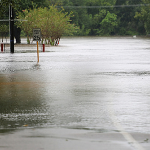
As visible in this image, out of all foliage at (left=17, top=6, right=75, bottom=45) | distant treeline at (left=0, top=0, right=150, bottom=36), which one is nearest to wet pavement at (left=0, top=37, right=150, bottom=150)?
foliage at (left=17, top=6, right=75, bottom=45)

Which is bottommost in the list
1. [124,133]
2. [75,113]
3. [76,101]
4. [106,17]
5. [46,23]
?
[106,17]

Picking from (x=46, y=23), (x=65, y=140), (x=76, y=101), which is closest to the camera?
(x=65, y=140)

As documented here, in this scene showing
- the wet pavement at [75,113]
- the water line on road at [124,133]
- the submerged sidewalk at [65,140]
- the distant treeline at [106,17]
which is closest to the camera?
the submerged sidewalk at [65,140]

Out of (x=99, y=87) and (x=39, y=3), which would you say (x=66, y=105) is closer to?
(x=99, y=87)

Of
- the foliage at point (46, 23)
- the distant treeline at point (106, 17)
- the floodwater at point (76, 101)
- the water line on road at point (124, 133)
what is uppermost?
the water line on road at point (124, 133)

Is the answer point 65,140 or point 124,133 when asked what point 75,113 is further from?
point 65,140

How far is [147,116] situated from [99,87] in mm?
5891

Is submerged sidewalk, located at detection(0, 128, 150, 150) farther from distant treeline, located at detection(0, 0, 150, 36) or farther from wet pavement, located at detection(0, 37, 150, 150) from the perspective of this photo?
distant treeline, located at detection(0, 0, 150, 36)

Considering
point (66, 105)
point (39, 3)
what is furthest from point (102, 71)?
point (39, 3)

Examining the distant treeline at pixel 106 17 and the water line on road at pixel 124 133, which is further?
the distant treeline at pixel 106 17

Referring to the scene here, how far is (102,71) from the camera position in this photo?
2300cm

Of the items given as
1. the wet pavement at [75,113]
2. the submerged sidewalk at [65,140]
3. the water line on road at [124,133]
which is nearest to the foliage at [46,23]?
the wet pavement at [75,113]

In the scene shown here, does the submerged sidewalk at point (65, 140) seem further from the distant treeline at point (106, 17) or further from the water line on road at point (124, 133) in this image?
the distant treeline at point (106, 17)

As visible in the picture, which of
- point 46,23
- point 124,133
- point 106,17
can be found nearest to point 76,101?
point 124,133
